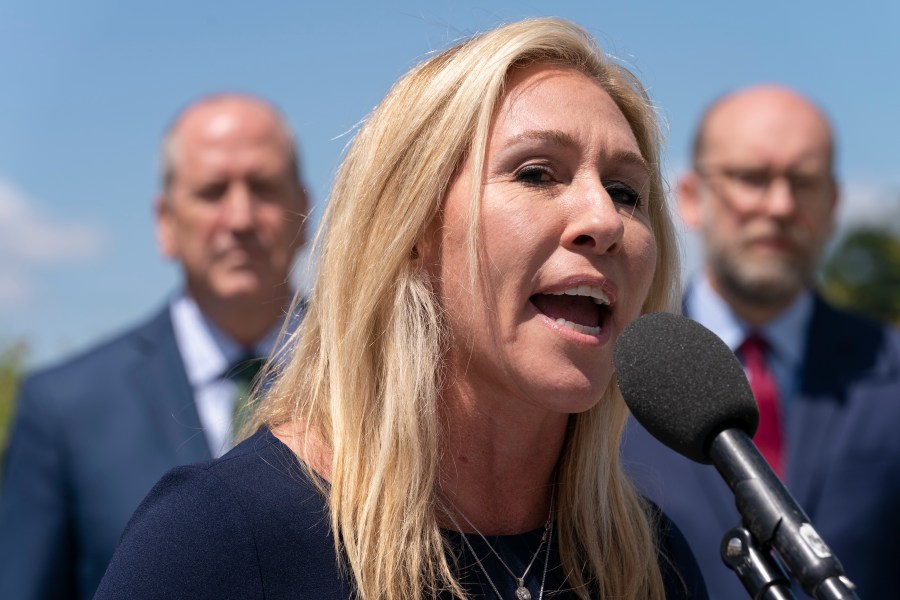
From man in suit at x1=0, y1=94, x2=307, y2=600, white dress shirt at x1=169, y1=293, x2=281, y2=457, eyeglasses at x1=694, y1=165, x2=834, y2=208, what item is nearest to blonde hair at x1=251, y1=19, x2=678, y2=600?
man in suit at x1=0, y1=94, x2=307, y2=600

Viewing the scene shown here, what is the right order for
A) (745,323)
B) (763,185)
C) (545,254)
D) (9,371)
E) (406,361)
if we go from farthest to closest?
1. (9,371)
2. (763,185)
3. (745,323)
4. (406,361)
5. (545,254)

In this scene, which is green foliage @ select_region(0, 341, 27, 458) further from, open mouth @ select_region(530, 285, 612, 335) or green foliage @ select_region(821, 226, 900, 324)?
green foliage @ select_region(821, 226, 900, 324)

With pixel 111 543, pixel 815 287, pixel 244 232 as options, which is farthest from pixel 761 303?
pixel 111 543

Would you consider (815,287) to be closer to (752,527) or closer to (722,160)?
(722,160)

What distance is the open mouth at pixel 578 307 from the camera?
→ 248 cm

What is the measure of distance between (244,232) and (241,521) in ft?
10.1

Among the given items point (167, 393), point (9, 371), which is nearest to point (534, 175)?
point (167, 393)

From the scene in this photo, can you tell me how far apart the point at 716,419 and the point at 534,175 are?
0.77 metres

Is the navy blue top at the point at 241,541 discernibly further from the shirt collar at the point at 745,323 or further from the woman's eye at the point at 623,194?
the shirt collar at the point at 745,323

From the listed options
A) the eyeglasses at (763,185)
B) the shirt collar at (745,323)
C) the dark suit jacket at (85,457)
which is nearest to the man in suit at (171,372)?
the dark suit jacket at (85,457)

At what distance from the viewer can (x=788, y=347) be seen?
208 inches

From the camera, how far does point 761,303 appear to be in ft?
17.7

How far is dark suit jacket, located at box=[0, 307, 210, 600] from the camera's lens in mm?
4320

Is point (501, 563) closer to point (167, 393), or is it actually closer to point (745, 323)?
point (167, 393)
